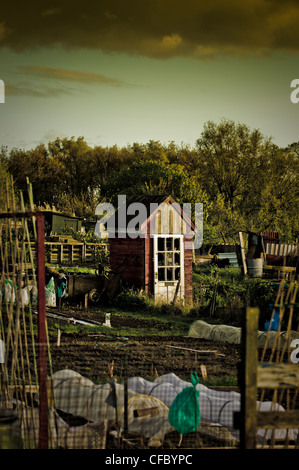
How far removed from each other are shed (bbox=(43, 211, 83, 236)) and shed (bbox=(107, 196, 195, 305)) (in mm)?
21027

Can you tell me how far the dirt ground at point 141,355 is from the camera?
721 cm

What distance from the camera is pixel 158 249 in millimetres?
15500

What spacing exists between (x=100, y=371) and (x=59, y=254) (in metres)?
21.5

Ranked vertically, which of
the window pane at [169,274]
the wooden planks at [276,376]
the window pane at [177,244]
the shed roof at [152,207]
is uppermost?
the shed roof at [152,207]

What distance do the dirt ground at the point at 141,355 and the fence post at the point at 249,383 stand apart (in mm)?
3267

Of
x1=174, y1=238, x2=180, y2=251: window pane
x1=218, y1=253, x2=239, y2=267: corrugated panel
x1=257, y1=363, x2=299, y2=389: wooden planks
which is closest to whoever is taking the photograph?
x1=257, y1=363, x2=299, y2=389: wooden planks

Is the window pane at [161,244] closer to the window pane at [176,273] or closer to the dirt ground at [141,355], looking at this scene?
the window pane at [176,273]

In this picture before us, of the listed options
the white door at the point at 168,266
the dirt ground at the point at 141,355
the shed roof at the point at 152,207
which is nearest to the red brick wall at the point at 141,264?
the white door at the point at 168,266

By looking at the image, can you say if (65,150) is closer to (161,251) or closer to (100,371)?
(161,251)

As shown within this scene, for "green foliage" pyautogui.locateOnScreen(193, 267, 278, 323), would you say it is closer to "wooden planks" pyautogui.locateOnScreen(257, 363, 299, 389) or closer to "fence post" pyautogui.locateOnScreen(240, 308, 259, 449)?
"wooden planks" pyautogui.locateOnScreen(257, 363, 299, 389)

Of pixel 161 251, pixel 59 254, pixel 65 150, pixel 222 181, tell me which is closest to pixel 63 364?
pixel 161 251

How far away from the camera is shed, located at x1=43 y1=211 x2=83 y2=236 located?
3616 centimetres

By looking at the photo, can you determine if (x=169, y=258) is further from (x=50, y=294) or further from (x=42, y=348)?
(x=42, y=348)

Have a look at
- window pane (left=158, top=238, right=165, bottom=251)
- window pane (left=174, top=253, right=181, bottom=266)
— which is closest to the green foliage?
window pane (left=174, top=253, right=181, bottom=266)
